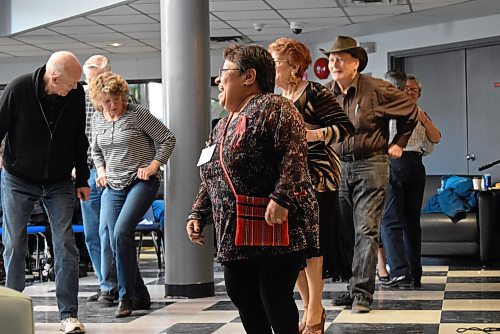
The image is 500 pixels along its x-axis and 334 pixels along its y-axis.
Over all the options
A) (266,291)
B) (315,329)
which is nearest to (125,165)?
(315,329)

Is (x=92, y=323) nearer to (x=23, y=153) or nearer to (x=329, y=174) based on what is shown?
(x=23, y=153)

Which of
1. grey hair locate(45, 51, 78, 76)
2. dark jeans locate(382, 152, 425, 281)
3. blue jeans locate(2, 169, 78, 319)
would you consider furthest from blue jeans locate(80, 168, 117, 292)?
dark jeans locate(382, 152, 425, 281)

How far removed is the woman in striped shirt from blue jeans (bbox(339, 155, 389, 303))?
1.12m

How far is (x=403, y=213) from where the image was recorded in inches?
257

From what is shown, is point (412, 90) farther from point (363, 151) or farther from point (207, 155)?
point (207, 155)

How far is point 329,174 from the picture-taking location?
4.39m

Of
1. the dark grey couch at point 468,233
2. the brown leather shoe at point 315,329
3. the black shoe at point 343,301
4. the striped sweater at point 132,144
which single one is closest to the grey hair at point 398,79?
the black shoe at point 343,301

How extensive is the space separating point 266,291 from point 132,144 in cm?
252

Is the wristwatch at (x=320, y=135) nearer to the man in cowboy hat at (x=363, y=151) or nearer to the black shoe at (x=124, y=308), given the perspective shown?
the man in cowboy hat at (x=363, y=151)

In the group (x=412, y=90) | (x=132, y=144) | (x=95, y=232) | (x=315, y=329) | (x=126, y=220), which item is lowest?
(x=315, y=329)

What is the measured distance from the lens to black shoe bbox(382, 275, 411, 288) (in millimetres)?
6391

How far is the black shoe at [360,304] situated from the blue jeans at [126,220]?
127 cm

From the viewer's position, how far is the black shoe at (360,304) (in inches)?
201

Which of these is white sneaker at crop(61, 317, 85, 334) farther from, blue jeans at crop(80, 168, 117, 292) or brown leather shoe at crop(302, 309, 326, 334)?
brown leather shoe at crop(302, 309, 326, 334)
